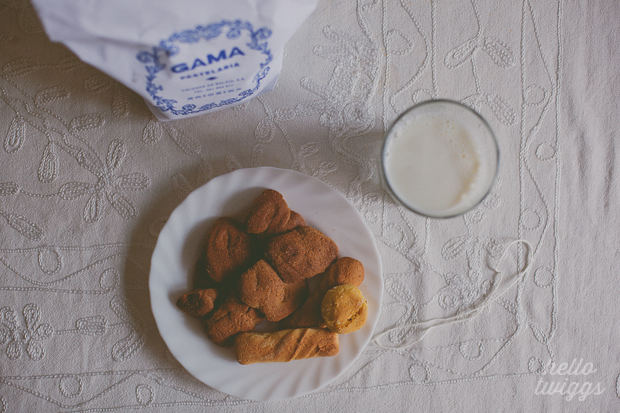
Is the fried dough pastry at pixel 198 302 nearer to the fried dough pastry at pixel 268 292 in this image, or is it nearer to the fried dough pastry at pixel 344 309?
the fried dough pastry at pixel 268 292

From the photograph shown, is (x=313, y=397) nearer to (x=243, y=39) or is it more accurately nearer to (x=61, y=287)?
(x=61, y=287)

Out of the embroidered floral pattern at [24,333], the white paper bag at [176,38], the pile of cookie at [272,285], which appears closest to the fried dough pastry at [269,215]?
the pile of cookie at [272,285]

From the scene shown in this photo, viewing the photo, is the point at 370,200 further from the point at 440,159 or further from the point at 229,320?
the point at 229,320

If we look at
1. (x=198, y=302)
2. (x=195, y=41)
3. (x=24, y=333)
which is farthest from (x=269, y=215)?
(x=24, y=333)

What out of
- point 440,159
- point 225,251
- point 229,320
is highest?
point 440,159

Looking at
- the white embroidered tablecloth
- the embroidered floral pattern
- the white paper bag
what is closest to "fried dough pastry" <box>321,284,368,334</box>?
the white embroidered tablecloth

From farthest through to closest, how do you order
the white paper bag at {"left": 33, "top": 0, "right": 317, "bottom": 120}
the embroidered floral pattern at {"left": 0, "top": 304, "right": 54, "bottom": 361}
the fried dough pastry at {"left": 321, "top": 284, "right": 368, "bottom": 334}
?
the embroidered floral pattern at {"left": 0, "top": 304, "right": 54, "bottom": 361} → the fried dough pastry at {"left": 321, "top": 284, "right": 368, "bottom": 334} → the white paper bag at {"left": 33, "top": 0, "right": 317, "bottom": 120}

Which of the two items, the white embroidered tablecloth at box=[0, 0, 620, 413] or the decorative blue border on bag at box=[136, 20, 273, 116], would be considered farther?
the white embroidered tablecloth at box=[0, 0, 620, 413]

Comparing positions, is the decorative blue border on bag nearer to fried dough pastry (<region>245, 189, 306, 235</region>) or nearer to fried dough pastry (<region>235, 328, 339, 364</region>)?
fried dough pastry (<region>245, 189, 306, 235</region>)
